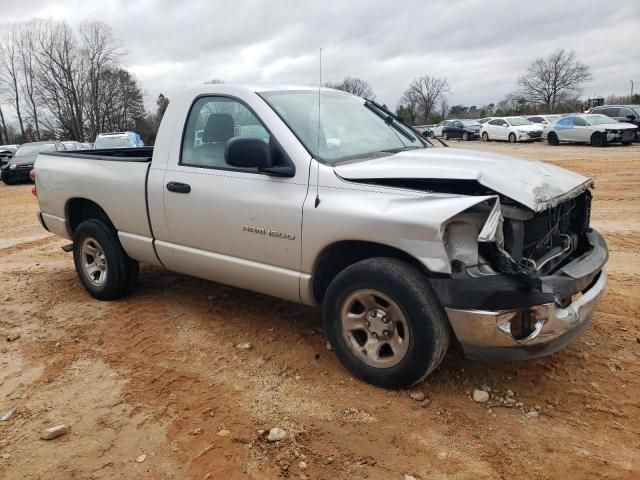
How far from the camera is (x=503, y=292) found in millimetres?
2861

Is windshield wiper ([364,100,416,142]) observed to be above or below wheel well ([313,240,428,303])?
above

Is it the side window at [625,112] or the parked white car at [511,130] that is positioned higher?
the side window at [625,112]

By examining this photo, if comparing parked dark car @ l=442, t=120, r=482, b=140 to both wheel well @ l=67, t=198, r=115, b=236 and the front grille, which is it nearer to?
wheel well @ l=67, t=198, r=115, b=236

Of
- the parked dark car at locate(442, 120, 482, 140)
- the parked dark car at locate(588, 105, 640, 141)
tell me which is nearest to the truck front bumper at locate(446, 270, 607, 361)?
the parked dark car at locate(588, 105, 640, 141)

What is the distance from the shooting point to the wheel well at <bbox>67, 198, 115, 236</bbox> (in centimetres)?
525

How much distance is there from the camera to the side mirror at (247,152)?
346cm

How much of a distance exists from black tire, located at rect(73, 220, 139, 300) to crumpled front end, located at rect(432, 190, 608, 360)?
3174mm

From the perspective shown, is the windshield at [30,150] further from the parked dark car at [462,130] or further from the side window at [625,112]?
the parked dark car at [462,130]

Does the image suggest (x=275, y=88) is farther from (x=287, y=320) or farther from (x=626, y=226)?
(x=626, y=226)

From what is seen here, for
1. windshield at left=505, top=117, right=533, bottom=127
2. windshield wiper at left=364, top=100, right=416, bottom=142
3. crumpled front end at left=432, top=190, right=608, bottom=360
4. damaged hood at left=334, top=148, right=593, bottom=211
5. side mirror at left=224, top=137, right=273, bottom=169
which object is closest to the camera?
crumpled front end at left=432, top=190, right=608, bottom=360

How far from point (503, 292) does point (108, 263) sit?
3.63 meters

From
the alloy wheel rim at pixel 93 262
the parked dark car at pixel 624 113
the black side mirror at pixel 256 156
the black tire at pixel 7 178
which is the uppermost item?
the parked dark car at pixel 624 113

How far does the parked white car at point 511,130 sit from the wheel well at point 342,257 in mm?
28065

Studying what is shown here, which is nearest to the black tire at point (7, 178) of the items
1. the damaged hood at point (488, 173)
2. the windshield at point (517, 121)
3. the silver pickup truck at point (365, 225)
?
the silver pickup truck at point (365, 225)
